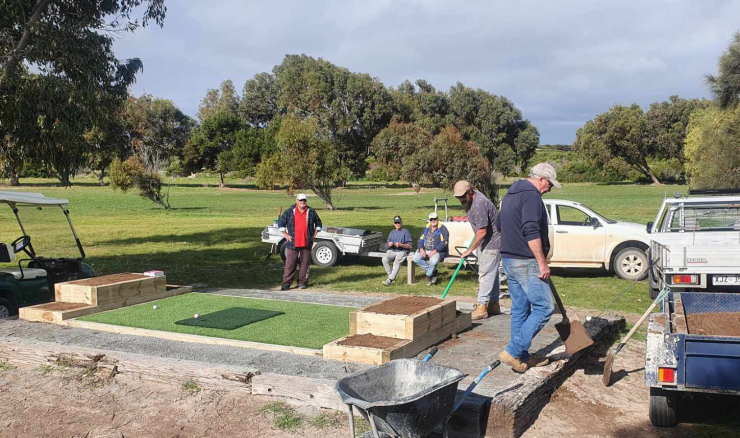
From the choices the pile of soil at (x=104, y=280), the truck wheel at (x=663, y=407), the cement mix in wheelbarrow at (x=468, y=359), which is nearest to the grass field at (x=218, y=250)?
the pile of soil at (x=104, y=280)

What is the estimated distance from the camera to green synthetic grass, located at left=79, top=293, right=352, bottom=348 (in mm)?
8180

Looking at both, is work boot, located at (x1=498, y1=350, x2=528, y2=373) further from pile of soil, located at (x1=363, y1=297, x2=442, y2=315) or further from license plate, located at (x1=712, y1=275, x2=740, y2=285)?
license plate, located at (x1=712, y1=275, x2=740, y2=285)

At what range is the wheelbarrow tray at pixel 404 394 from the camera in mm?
4422

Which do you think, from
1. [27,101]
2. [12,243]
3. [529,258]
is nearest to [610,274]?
[529,258]

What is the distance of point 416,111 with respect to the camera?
242 feet

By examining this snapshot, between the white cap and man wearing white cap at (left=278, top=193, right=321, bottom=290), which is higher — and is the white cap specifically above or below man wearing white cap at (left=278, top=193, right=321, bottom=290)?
above

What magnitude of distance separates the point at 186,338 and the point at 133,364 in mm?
1200

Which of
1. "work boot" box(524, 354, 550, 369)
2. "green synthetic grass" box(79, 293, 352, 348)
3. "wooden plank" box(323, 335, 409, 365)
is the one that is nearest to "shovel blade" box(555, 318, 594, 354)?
"work boot" box(524, 354, 550, 369)

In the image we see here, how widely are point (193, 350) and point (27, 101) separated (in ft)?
29.2

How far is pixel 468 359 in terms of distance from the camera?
7148mm

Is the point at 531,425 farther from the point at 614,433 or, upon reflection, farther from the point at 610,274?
the point at 610,274

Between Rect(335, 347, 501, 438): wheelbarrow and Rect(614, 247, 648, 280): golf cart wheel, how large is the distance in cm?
1018

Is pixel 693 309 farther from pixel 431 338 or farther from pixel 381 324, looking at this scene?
pixel 381 324

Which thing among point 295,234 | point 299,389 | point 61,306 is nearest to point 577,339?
point 299,389
